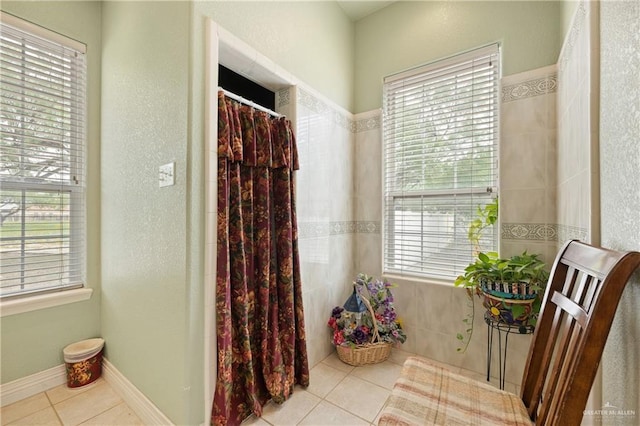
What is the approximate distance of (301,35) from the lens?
76.5 inches

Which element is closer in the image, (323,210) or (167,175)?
(167,175)

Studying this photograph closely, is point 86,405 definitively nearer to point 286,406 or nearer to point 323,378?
point 286,406

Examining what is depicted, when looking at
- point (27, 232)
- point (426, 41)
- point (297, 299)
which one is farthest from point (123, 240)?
point (426, 41)

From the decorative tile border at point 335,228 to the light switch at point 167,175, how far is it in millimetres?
832

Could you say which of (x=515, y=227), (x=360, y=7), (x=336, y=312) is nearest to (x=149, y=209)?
(x=336, y=312)

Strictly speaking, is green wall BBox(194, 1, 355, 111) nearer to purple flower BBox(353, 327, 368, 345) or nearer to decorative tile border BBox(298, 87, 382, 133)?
decorative tile border BBox(298, 87, 382, 133)

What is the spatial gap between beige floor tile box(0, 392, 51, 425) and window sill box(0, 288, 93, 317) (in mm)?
527

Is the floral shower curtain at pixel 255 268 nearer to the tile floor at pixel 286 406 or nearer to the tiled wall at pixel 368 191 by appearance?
the tile floor at pixel 286 406

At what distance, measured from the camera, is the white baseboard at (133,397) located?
1.38 metres

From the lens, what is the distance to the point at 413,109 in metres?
2.20

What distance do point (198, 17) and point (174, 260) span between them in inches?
46.7

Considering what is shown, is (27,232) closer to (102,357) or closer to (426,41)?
(102,357)

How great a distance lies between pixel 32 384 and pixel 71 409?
38cm

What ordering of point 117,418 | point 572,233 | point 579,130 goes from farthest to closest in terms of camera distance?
1. point 117,418
2. point 572,233
3. point 579,130
